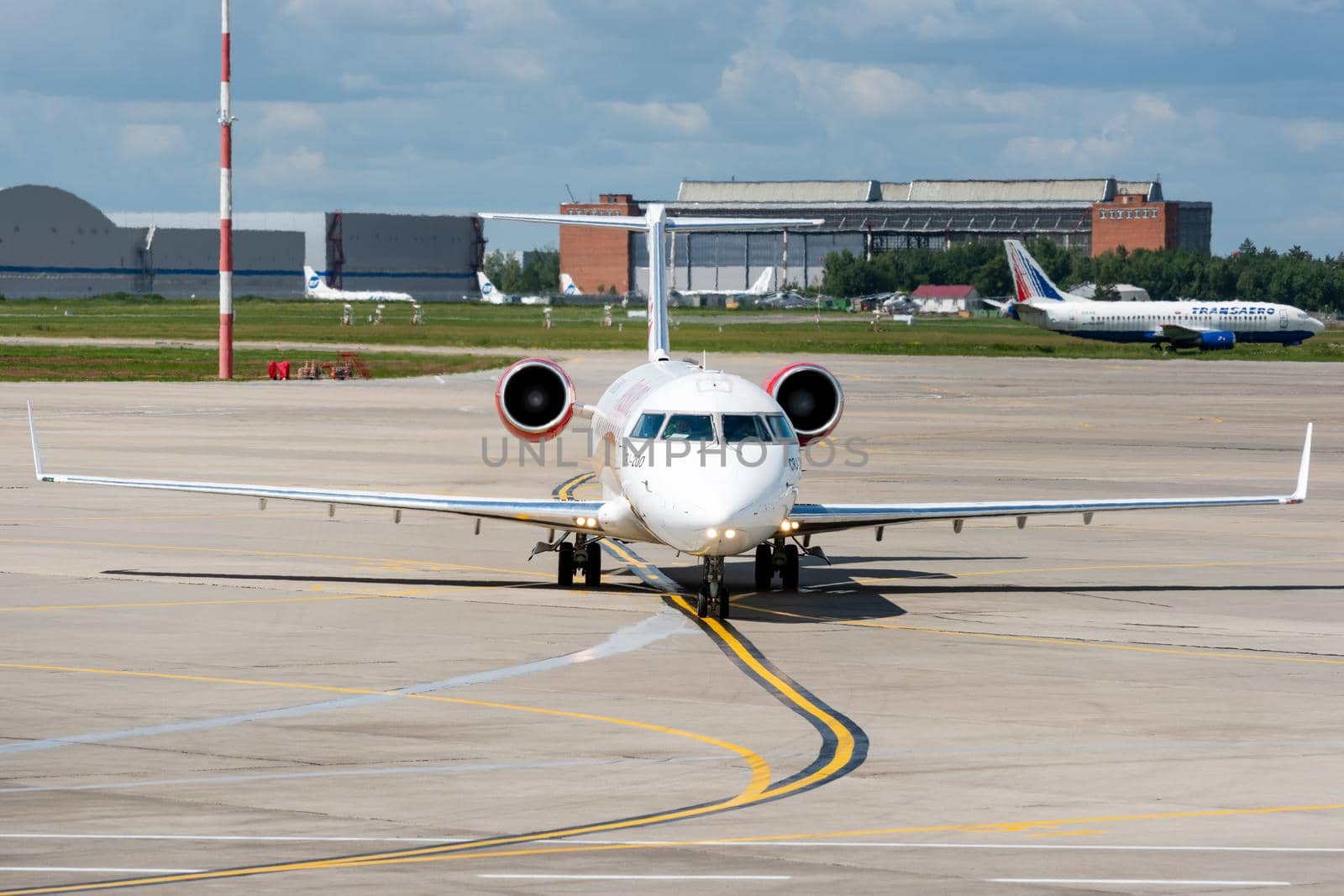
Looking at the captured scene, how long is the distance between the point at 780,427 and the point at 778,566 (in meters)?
3.14

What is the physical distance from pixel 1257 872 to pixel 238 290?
18874cm

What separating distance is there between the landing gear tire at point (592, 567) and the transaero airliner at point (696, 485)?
0.02 meters

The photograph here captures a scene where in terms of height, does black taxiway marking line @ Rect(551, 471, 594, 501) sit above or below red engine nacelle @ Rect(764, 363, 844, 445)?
below

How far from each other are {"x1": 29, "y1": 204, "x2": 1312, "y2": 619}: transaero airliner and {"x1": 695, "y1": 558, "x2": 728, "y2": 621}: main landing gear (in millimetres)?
19

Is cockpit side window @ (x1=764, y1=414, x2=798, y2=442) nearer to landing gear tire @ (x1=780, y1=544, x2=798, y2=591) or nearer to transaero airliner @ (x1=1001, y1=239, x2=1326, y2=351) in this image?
landing gear tire @ (x1=780, y1=544, x2=798, y2=591)

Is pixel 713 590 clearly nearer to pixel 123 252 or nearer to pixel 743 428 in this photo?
pixel 743 428

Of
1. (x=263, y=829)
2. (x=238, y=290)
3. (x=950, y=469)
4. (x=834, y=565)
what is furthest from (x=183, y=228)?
(x=263, y=829)

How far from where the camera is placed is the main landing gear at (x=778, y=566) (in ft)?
77.2

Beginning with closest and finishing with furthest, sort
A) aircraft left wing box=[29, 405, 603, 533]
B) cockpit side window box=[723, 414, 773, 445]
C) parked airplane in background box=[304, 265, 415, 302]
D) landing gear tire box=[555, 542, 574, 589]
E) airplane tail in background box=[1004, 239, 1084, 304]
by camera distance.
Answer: cockpit side window box=[723, 414, 773, 445]
aircraft left wing box=[29, 405, 603, 533]
landing gear tire box=[555, 542, 574, 589]
airplane tail in background box=[1004, 239, 1084, 304]
parked airplane in background box=[304, 265, 415, 302]

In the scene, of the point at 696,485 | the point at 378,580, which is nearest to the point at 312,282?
the point at 378,580

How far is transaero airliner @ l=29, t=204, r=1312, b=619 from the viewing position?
19969 millimetres

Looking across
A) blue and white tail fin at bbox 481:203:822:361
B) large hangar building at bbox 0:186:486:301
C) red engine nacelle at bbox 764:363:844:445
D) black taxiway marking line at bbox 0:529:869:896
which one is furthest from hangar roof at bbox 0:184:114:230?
black taxiway marking line at bbox 0:529:869:896

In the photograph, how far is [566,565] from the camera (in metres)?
23.7

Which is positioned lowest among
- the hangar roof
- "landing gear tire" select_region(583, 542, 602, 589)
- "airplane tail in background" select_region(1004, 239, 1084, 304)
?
"landing gear tire" select_region(583, 542, 602, 589)
